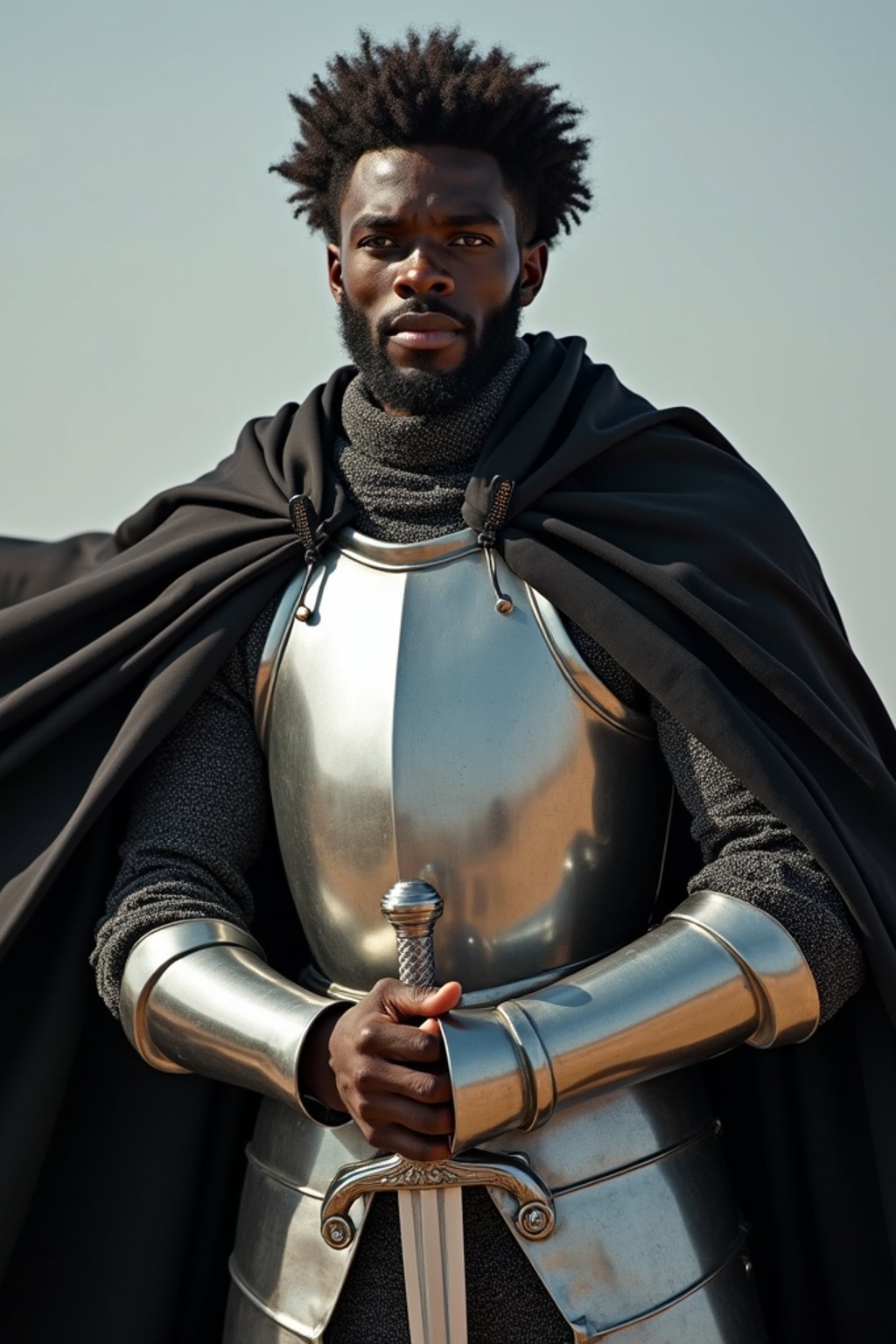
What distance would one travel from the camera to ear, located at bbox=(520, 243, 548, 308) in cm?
341

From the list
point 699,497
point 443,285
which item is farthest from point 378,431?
point 699,497

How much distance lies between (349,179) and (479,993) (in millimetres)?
1317

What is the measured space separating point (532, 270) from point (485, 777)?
928 millimetres

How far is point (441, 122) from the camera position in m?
3.24

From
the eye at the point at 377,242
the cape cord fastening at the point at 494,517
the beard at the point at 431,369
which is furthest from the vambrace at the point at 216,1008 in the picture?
the eye at the point at 377,242

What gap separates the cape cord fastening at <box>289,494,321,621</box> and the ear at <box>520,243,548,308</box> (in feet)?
1.66

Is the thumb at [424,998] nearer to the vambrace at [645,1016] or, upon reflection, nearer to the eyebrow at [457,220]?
the vambrace at [645,1016]

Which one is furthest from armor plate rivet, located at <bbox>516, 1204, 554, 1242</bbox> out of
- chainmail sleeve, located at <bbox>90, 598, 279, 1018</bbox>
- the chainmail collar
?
the chainmail collar

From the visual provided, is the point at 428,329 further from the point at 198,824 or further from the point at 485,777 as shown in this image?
the point at 198,824

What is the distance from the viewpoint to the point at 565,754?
3.05 metres

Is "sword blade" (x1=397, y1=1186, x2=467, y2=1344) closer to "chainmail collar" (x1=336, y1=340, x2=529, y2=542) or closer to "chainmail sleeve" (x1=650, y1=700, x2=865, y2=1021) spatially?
"chainmail sleeve" (x1=650, y1=700, x2=865, y2=1021)

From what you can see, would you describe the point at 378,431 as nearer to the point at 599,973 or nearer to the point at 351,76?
the point at 351,76

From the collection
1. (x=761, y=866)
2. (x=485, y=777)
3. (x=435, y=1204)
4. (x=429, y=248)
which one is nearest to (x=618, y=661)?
(x=485, y=777)

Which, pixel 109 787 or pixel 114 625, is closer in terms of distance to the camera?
pixel 109 787
